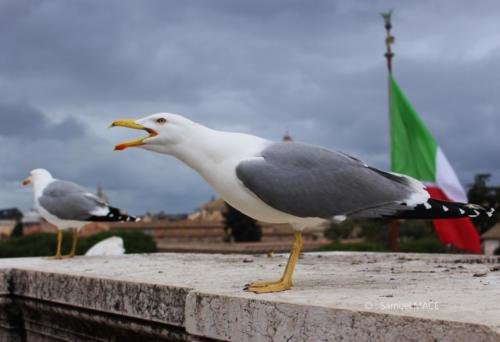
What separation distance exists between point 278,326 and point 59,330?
5.58 feet

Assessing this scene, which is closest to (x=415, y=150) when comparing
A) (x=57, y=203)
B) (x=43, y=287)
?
(x=57, y=203)

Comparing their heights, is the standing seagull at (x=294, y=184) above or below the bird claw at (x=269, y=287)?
above

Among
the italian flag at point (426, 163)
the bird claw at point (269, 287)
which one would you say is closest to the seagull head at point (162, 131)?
the bird claw at point (269, 287)

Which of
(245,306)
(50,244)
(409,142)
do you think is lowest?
(245,306)

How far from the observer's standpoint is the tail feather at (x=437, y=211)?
2262 mm

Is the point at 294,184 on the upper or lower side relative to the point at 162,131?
lower

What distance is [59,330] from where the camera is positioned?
309 cm

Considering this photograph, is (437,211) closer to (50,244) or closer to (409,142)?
(409,142)

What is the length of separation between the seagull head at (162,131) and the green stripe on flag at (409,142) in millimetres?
8451

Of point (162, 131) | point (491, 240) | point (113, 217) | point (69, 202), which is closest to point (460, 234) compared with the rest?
point (113, 217)

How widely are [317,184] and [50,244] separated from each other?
2371 centimetres

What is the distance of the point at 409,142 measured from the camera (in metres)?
11.5

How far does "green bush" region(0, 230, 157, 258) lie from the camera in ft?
78.1

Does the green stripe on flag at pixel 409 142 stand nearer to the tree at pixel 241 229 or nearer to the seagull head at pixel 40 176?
the seagull head at pixel 40 176
